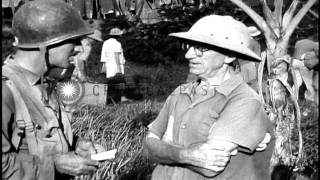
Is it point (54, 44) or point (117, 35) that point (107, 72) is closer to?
point (117, 35)

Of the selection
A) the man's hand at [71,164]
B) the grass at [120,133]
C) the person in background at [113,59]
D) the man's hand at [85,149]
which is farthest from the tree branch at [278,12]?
the person in background at [113,59]

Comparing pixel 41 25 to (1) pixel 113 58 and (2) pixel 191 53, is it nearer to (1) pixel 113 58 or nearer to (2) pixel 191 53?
(2) pixel 191 53

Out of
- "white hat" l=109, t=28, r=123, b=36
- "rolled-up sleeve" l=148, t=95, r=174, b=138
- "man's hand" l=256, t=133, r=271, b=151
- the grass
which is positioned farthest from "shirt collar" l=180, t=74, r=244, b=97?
"white hat" l=109, t=28, r=123, b=36

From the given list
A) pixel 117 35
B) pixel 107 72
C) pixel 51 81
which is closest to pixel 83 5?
pixel 51 81

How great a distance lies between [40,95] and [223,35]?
3.56ft

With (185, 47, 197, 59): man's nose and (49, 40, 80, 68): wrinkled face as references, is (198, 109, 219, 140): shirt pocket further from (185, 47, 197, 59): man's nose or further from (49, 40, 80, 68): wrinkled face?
(49, 40, 80, 68): wrinkled face

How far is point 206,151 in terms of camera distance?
3266 millimetres

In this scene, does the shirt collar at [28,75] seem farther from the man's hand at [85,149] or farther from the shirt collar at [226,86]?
the shirt collar at [226,86]

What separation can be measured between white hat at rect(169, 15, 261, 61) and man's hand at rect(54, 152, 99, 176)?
91 centimetres

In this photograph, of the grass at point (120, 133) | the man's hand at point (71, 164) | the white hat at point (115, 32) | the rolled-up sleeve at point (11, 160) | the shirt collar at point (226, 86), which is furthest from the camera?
the white hat at point (115, 32)

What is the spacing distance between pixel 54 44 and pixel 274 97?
3.75 m

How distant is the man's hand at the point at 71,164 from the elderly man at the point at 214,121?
0.43 meters

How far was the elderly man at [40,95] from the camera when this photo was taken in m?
3.09

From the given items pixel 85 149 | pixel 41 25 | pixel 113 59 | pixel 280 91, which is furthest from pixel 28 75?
pixel 113 59
